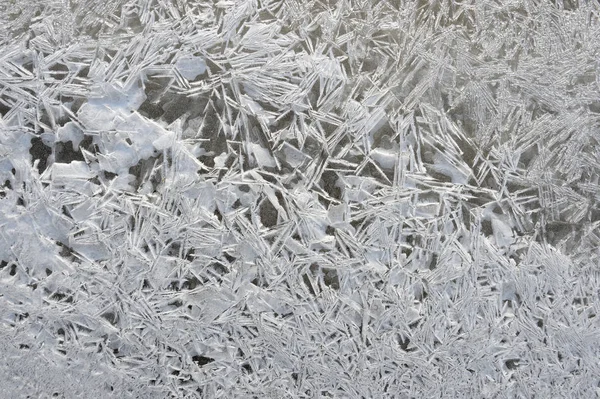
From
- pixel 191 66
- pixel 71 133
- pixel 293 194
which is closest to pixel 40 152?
pixel 71 133

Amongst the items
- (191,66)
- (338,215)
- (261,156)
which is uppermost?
(191,66)

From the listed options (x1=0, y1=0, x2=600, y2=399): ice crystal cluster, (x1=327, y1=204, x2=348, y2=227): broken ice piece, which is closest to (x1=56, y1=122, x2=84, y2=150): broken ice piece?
(x1=0, y1=0, x2=600, y2=399): ice crystal cluster

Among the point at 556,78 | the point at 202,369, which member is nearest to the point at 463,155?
the point at 556,78

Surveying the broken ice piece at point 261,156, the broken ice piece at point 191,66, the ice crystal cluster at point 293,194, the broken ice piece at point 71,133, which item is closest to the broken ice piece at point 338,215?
the ice crystal cluster at point 293,194

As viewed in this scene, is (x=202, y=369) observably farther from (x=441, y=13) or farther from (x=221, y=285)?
(x=441, y=13)

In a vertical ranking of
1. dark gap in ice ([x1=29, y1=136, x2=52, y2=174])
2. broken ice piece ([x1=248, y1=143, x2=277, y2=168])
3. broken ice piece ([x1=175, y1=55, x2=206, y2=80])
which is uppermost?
broken ice piece ([x1=175, y1=55, x2=206, y2=80])

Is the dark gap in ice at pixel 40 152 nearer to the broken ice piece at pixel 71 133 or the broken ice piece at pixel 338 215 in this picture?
the broken ice piece at pixel 71 133

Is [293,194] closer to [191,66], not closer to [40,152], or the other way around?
[191,66]

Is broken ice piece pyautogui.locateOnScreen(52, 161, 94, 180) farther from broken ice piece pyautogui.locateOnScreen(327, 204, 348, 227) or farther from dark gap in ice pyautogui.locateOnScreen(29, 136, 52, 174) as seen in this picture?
broken ice piece pyautogui.locateOnScreen(327, 204, 348, 227)
